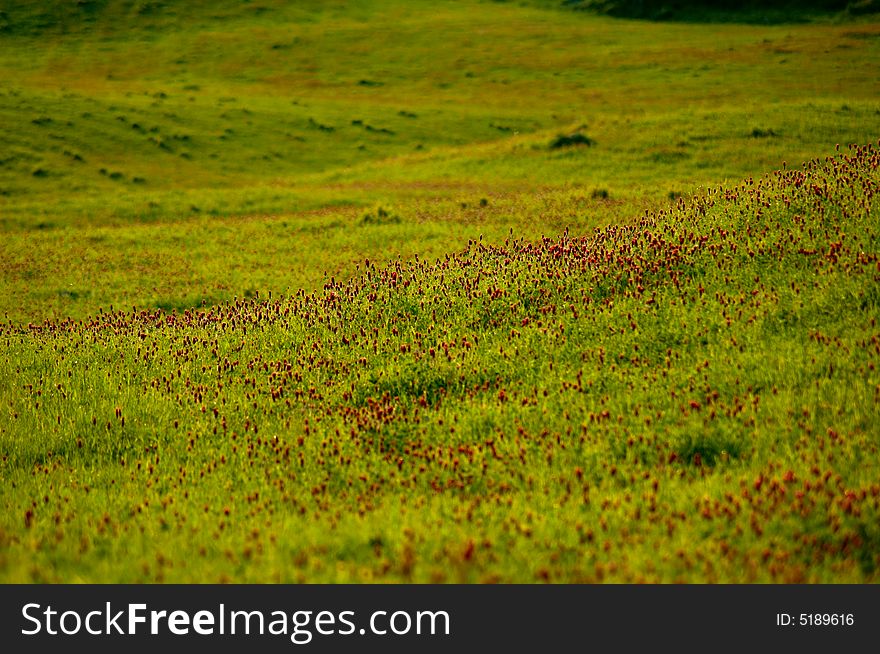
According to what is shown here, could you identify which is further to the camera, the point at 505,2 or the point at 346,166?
the point at 505,2

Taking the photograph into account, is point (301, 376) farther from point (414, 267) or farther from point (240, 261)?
point (240, 261)

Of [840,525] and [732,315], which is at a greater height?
[732,315]

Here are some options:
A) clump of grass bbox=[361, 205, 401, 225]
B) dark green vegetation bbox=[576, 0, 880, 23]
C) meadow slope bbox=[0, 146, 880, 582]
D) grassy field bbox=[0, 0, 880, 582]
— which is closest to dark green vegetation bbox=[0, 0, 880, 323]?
grassy field bbox=[0, 0, 880, 582]

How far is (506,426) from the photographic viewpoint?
24.0ft

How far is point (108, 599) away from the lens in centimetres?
490

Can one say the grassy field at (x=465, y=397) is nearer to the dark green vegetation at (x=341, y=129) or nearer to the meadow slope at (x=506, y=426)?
the meadow slope at (x=506, y=426)

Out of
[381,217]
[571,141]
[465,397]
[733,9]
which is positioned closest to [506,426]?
[465,397]

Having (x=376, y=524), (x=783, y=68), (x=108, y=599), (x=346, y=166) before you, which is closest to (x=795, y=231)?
(x=376, y=524)

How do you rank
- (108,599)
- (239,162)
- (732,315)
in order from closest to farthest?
(108,599) < (732,315) < (239,162)

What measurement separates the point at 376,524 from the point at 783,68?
190ft

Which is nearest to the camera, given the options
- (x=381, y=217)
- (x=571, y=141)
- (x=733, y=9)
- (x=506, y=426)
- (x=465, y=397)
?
(x=506, y=426)

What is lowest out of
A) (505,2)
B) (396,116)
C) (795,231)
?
(795,231)

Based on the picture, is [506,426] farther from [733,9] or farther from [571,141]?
[733,9]

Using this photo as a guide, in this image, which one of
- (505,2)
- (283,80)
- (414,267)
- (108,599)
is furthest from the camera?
(505,2)
